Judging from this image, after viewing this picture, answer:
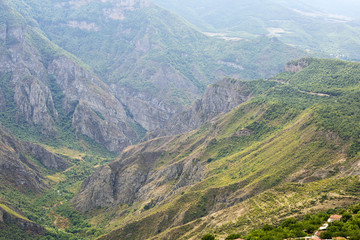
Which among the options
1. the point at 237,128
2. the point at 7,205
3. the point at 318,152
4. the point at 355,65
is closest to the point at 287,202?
the point at 318,152

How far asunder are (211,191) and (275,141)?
31256mm

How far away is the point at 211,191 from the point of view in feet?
407

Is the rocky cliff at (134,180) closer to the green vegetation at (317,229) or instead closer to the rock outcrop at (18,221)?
the rock outcrop at (18,221)

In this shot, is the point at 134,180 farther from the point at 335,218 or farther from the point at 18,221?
the point at 335,218

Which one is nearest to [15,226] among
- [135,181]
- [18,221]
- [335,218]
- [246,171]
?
[18,221]

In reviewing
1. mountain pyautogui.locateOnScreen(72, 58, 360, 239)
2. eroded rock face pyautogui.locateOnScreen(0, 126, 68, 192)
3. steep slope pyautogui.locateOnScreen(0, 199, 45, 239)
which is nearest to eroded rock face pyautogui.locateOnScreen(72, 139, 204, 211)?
mountain pyautogui.locateOnScreen(72, 58, 360, 239)

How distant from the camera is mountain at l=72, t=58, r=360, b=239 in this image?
98.6 m

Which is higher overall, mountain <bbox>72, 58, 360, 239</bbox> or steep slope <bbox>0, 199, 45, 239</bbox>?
mountain <bbox>72, 58, 360, 239</bbox>

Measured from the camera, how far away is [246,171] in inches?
5113

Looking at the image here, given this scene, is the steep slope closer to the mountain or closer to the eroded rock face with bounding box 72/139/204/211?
the mountain

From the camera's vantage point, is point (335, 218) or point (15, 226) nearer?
point (335, 218)

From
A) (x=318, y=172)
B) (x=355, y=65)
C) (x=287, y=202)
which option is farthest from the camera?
(x=355, y=65)

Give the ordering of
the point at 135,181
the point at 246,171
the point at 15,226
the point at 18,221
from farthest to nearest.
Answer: the point at 135,181, the point at 18,221, the point at 15,226, the point at 246,171

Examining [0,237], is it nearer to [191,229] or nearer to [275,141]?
[191,229]
